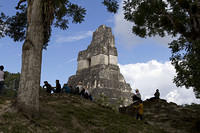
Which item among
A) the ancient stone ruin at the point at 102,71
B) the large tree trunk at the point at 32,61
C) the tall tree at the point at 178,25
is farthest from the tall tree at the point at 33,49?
the ancient stone ruin at the point at 102,71

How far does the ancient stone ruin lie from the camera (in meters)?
67.2

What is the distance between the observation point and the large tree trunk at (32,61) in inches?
303

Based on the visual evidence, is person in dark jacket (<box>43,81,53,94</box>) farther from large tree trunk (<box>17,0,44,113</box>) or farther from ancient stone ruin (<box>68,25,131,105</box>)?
ancient stone ruin (<box>68,25,131,105</box>)

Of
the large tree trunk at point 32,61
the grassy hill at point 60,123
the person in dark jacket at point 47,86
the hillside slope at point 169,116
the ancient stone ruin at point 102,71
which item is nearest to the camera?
the grassy hill at point 60,123

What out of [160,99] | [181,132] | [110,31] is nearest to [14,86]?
[110,31]

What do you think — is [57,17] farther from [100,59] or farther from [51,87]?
[100,59]

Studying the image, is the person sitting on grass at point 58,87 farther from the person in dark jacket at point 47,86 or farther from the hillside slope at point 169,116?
the hillside slope at point 169,116

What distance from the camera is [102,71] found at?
71.0m

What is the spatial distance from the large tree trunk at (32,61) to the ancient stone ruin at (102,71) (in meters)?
56.6

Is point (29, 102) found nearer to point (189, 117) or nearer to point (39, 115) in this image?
point (39, 115)

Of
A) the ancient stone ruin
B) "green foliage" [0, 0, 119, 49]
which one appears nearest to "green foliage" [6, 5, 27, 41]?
"green foliage" [0, 0, 119, 49]

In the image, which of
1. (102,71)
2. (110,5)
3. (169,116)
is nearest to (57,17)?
(110,5)

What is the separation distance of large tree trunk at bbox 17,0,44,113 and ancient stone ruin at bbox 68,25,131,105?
56620 millimetres

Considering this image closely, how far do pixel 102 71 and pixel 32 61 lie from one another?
63190mm
